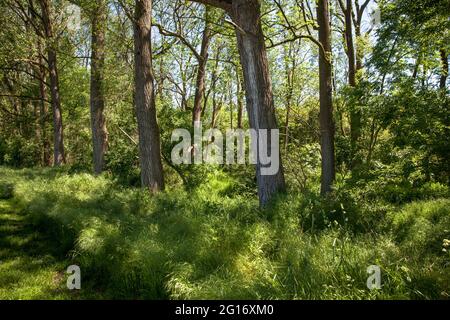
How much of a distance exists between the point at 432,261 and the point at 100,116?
12657mm

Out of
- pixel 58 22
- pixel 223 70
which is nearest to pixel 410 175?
pixel 223 70

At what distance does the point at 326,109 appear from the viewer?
838 centimetres

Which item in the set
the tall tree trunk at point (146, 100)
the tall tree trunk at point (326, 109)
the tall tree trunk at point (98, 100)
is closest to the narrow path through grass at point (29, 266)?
the tall tree trunk at point (146, 100)

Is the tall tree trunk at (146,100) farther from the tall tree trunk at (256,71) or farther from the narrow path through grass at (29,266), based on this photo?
the tall tree trunk at (256,71)

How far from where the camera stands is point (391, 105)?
262 inches

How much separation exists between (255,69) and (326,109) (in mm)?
2310

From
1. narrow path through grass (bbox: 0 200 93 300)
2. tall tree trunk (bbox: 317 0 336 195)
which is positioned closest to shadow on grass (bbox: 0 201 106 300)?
narrow path through grass (bbox: 0 200 93 300)

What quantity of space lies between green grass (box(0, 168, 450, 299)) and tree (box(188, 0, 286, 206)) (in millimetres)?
615

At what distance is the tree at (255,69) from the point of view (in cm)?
685

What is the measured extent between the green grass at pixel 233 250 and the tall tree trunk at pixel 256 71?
24.9 inches

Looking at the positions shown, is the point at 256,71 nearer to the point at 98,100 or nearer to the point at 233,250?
the point at 233,250

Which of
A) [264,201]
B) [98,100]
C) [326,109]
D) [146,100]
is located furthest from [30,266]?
[98,100]

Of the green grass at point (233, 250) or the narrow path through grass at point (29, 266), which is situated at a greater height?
the green grass at point (233, 250)
